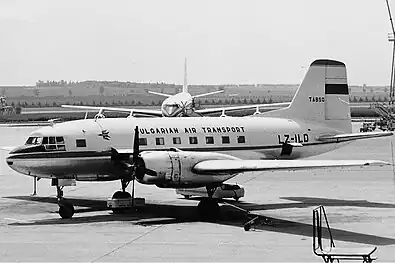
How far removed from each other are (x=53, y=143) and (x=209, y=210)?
5.10 metres

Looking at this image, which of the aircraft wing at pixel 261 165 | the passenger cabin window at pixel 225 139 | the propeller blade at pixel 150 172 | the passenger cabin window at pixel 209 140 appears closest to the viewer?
the aircraft wing at pixel 261 165

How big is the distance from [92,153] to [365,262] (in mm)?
11801

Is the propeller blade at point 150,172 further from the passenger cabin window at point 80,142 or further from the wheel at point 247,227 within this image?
the wheel at point 247,227

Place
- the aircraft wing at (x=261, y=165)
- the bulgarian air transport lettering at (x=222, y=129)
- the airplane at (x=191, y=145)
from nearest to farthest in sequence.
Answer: the aircraft wing at (x=261, y=165) → the airplane at (x=191, y=145) → the bulgarian air transport lettering at (x=222, y=129)

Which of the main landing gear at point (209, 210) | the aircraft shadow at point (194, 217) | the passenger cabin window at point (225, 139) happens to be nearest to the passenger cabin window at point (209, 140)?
the passenger cabin window at point (225, 139)

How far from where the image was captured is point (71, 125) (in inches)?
960

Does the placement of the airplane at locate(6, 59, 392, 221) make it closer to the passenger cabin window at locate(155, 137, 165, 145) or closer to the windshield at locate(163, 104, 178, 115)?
the passenger cabin window at locate(155, 137, 165, 145)

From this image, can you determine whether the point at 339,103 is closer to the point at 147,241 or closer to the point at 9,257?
the point at 147,241

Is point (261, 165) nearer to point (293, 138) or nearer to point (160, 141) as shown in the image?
point (160, 141)

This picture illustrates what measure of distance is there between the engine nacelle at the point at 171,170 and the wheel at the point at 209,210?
63cm

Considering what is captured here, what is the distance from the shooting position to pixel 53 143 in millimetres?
23578

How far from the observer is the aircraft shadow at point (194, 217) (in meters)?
19.9

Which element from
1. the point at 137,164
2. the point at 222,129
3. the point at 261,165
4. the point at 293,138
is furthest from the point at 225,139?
the point at 137,164

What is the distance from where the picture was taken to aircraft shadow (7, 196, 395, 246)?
19.9m
